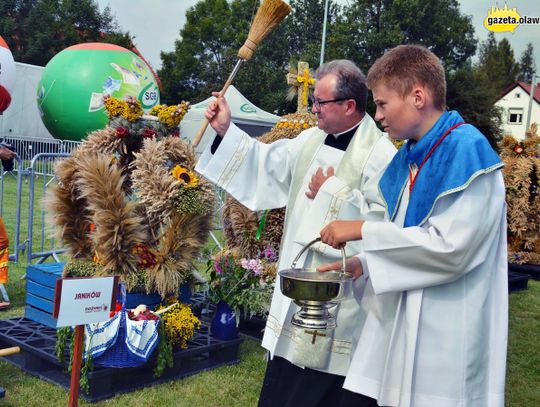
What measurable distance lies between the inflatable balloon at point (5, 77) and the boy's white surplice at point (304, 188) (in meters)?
3.86

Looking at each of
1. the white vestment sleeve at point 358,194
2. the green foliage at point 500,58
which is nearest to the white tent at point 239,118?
the white vestment sleeve at point 358,194

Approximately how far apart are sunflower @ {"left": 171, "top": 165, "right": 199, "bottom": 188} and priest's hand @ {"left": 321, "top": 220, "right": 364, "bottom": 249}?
91.1 inches

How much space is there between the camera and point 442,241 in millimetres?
2254

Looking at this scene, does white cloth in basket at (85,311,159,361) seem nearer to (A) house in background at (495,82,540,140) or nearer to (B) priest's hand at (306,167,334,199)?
(B) priest's hand at (306,167,334,199)

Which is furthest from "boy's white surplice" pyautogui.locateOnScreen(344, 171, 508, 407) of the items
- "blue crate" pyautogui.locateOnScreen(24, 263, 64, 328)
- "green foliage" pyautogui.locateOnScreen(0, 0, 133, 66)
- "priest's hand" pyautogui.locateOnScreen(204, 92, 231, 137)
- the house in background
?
the house in background

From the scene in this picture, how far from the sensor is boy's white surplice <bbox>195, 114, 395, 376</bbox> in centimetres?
308

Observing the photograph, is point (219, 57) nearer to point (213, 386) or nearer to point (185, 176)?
point (185, 176)

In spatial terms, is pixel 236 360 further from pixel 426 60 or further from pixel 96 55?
pixel 96 55

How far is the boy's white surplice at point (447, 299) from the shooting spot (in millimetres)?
2250

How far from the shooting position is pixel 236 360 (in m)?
5.24

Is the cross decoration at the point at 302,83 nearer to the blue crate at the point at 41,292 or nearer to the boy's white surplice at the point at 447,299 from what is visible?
the blue crate at the point at 41,292

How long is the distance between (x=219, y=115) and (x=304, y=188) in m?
0.58

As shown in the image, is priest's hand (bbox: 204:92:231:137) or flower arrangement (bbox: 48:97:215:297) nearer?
priest's hand (bbox: 204:92:231:137)

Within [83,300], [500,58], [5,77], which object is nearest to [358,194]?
[83,300]
